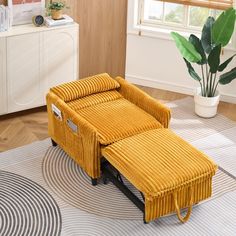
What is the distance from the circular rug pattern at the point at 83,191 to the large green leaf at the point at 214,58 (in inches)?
55.4

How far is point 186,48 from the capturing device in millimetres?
5090

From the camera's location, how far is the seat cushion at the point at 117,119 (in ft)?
13.9

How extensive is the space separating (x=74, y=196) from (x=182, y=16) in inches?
93.6

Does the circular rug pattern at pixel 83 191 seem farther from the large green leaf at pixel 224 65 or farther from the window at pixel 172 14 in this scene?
the window at pixel 172 14

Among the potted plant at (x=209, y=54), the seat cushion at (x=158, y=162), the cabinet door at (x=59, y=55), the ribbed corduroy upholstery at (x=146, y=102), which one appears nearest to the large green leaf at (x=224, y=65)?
the potted plant at (x=209, y=54)

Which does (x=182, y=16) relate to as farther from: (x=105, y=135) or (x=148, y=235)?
(x=148, y=235)

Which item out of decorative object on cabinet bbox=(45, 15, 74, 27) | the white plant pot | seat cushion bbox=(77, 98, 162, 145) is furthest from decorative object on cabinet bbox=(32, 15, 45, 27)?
the white plant pot

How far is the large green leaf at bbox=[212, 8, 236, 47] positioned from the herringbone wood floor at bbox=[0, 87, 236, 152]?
0.83m

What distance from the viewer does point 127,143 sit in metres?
4.15

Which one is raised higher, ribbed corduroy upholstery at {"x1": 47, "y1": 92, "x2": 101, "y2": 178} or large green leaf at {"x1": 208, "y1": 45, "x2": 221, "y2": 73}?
large green leaf at {"x1": 208, "y1": 45, "x2": 221, "y2": 73}

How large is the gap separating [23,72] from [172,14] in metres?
1.63

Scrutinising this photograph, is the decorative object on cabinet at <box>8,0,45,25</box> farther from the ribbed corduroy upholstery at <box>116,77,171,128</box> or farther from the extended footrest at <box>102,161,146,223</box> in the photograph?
the extended footrest at <box>102,161,146,223</box>

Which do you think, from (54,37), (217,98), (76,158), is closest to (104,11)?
(54,37)

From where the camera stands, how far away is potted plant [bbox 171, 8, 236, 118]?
16.4 ft
